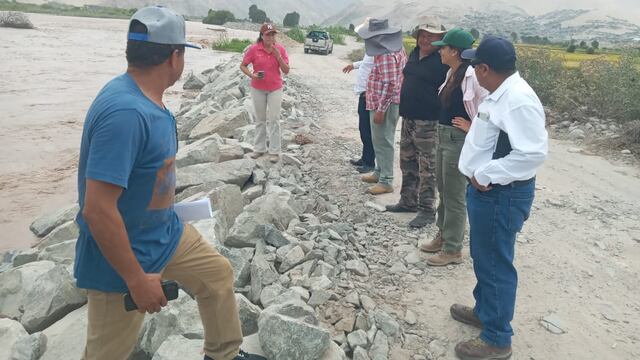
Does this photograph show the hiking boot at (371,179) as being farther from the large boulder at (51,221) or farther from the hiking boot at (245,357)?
the hiking boot at (245,357)

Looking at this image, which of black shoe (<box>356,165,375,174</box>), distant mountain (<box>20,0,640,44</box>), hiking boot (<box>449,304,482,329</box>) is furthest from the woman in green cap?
distant mountain (<box>20,0,640,44</box>)

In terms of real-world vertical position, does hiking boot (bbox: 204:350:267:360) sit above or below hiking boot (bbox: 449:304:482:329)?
above

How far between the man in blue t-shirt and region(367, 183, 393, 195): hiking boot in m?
3.88

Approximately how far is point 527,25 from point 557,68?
8776cm

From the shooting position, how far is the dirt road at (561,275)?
3570mm

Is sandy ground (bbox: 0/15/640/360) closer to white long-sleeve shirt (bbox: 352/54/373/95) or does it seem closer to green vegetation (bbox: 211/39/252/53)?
white long-sleeve shirt (bbox: 352/54/373/95)

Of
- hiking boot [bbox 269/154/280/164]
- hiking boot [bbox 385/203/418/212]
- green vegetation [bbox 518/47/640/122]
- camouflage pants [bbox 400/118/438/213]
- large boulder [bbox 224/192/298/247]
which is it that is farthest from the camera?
green vegetation [bbox 518/47/640/122]

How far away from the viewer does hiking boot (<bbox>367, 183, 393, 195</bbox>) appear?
20.2 feet

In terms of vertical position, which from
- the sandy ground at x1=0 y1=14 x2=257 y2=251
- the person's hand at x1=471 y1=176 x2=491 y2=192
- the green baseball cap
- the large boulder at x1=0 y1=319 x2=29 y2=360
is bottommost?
the sandy ground at x1=0 y1=14 x2=257 y2=251

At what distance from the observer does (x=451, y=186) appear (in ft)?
13.8

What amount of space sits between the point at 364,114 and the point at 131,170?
4856mm

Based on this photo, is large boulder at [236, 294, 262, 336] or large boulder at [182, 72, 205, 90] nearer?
large boulder at [236, 294, 262, 336]

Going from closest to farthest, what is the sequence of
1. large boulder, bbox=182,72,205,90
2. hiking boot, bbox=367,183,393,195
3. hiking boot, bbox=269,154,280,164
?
hiking boot, bbox=367,183,393,195, hiking boot, bbox=269,154,280,164, large boulder, bbox=182,72,205,90

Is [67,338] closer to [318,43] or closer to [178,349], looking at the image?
[178,349]
